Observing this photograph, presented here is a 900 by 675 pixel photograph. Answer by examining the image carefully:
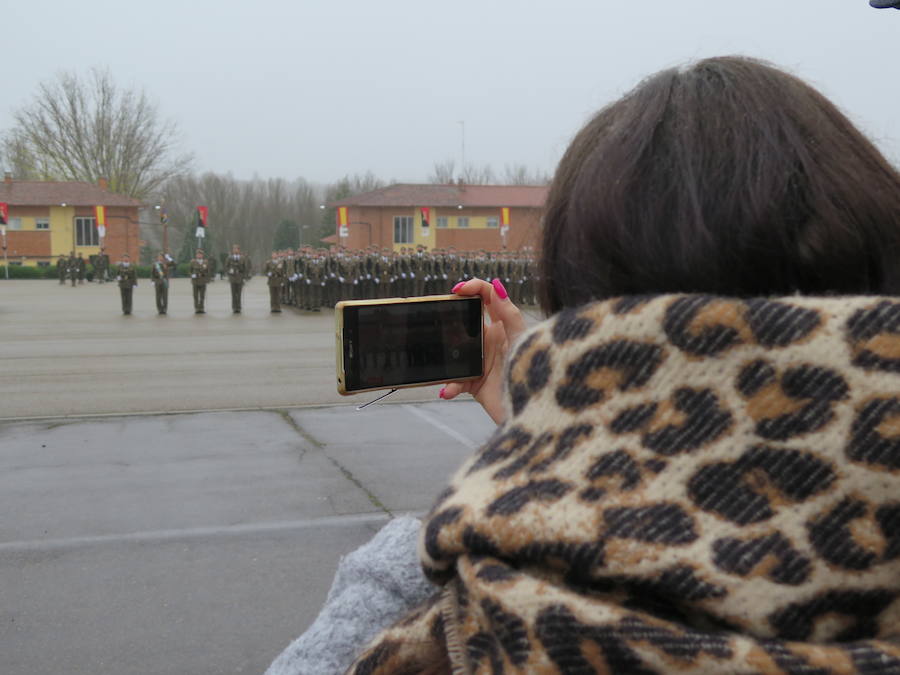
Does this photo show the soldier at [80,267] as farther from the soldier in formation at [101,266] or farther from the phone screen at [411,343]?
the phone screen at [411,343]

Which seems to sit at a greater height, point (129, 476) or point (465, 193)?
point (465, 193)

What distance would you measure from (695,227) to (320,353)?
15.2 m

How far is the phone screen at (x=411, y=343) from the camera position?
1640 mm

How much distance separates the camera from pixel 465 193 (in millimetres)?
66938

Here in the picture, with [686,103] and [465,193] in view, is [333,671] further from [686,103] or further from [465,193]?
[465,193]

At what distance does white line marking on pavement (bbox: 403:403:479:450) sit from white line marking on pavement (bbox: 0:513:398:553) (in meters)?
2.00

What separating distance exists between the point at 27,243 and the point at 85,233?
148 inches

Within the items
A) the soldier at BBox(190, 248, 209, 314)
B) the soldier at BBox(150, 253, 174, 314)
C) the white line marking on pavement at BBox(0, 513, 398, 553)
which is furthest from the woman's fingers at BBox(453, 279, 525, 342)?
the soldier at BBox(190, 248, 209, 314)

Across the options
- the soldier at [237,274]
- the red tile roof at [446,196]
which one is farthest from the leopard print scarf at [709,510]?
the red tile roof at [446,196]

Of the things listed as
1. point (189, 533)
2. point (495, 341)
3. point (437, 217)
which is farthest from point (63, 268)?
point (495, 341)

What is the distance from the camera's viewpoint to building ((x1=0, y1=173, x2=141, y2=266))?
218 feet

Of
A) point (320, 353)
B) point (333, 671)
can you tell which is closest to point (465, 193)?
point (320, 353)

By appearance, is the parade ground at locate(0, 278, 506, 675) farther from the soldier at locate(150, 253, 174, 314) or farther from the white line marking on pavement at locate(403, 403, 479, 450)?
the soldier at locate(150, 253, 174, 314)

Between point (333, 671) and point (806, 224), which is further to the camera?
point (333, 671)
